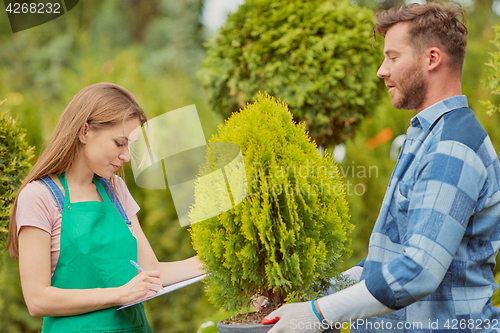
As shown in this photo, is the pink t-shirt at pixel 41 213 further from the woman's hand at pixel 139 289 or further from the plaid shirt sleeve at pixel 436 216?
the plaid shirt sleeve at pixel 436 216

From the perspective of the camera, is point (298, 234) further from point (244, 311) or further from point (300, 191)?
point (244, 311)

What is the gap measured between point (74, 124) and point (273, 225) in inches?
42.7

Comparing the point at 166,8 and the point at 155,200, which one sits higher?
the point at 166,8

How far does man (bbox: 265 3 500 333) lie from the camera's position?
1.48m

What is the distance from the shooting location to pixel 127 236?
2189 mm

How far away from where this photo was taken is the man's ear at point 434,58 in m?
1.73

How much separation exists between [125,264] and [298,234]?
2.99 feet

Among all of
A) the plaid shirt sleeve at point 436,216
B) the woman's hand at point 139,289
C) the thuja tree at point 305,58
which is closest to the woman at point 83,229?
the woman's hand at point 139,289

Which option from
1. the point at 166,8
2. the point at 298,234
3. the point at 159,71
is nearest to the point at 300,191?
the point at 298,234

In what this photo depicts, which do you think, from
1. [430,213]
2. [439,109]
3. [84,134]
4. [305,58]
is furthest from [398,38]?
[305,58]

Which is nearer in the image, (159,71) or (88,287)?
(88,287)

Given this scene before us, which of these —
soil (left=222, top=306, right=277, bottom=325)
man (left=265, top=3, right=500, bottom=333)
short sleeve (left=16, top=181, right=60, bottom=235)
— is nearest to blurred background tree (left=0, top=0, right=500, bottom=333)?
short sleeve (left=16, top=181, right=60, bottom=235)

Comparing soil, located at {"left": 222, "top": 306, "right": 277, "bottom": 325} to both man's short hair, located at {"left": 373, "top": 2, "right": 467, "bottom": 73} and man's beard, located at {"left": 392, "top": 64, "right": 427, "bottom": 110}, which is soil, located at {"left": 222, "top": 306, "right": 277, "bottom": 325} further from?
man's short hair, located at {"left": 373, "top": 2, "right": 467, "bottom": 73}

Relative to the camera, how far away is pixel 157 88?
6.75m
